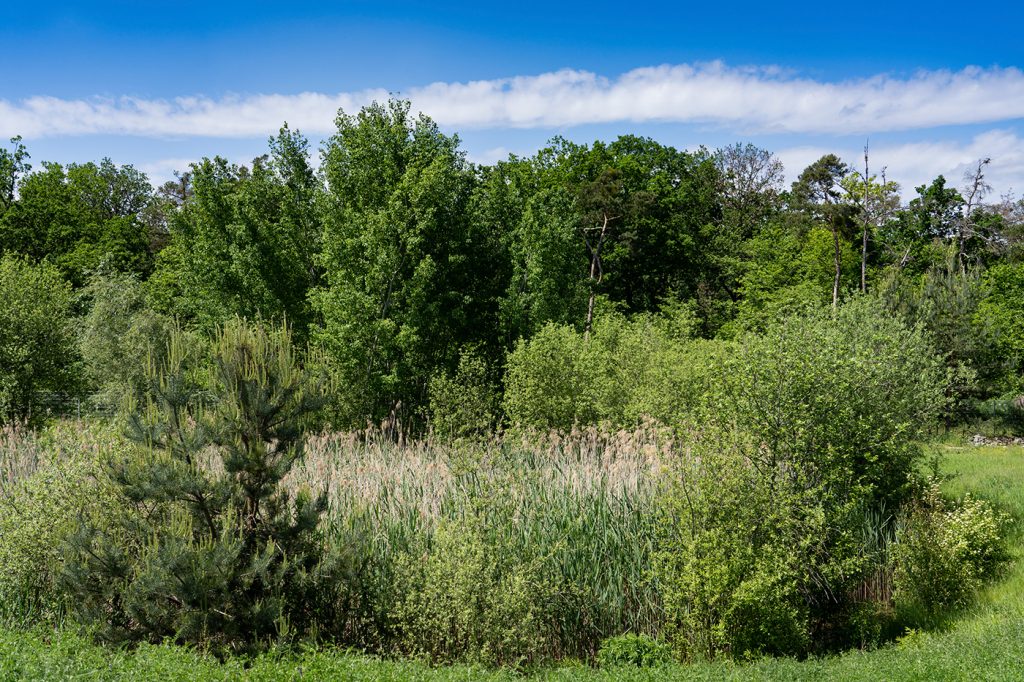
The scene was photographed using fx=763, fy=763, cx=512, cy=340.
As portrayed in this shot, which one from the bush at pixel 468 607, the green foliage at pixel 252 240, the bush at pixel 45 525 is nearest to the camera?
the bush at pixel 468 607

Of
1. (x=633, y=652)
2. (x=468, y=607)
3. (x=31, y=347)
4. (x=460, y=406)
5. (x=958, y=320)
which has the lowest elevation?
(x=633, y=652)

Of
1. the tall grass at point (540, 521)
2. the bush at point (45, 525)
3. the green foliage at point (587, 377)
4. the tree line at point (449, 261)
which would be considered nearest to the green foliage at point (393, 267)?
the tree line at point (449, 261)

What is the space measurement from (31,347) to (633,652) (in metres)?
22.8

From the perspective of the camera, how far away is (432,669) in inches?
372

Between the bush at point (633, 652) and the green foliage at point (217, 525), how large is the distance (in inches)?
153

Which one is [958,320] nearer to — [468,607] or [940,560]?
[940,560]

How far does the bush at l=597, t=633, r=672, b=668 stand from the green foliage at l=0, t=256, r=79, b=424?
20.3m

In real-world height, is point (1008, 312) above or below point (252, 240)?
below

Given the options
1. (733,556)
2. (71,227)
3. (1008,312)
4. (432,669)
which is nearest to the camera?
(432,669)

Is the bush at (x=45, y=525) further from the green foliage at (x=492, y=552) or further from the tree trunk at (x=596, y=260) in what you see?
the tree trunk at (x=596, y=260)

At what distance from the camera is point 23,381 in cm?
2450

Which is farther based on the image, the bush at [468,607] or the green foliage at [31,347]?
the green foliage at [31,347]

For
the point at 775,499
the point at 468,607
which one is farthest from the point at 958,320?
the point at 468,607

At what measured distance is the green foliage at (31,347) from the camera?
24141 mm
